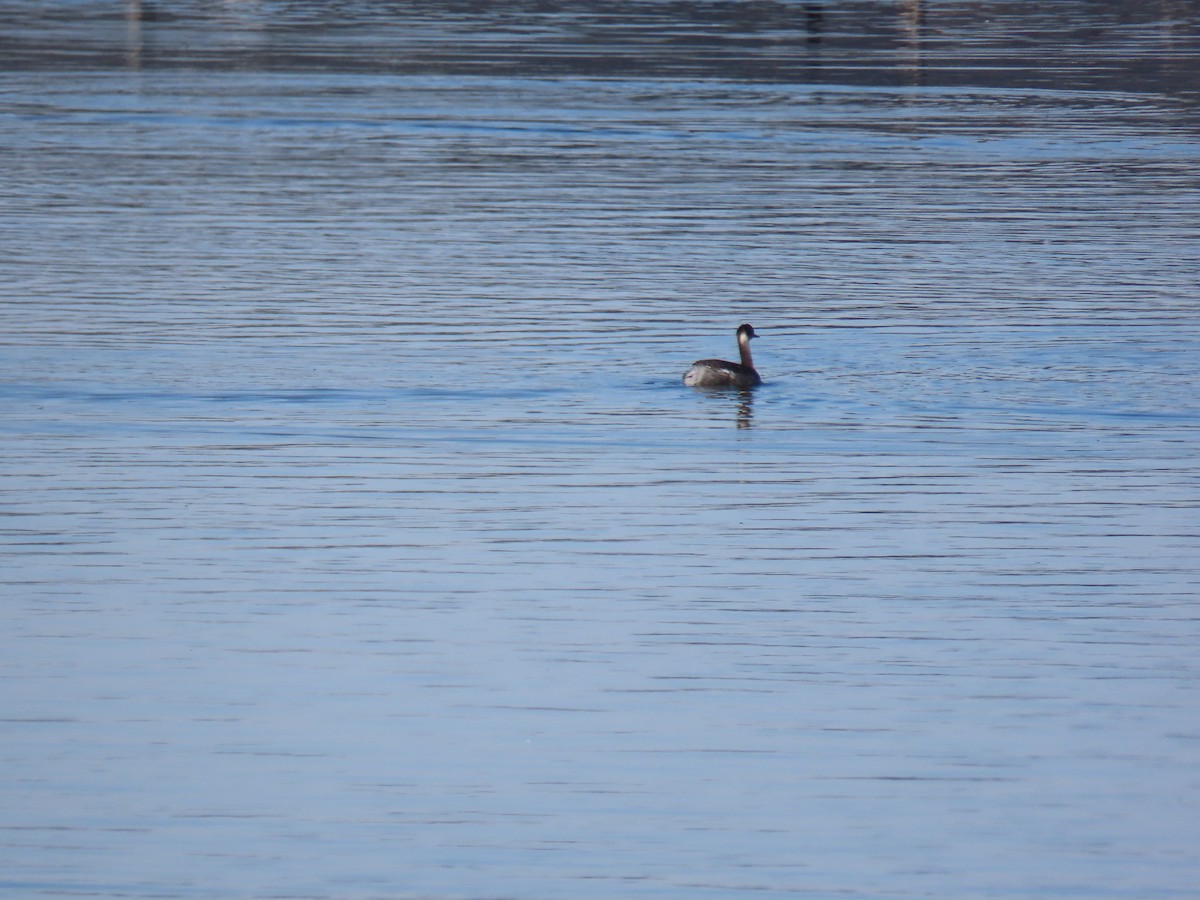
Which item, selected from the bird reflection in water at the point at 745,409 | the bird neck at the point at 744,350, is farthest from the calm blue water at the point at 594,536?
the bird neck at the point at 744,350

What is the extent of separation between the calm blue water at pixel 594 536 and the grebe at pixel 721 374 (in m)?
0.14

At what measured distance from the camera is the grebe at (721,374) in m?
18.4

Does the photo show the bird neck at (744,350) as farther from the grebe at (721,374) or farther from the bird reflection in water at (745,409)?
the bird reflection in water at (745,409)

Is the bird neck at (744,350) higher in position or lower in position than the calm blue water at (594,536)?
higher

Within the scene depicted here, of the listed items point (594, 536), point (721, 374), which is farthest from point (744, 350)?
point (594, 536)

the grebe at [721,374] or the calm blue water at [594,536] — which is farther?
the grebe at [721,374]

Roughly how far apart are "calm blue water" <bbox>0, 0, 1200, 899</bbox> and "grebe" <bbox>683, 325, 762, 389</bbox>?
0.46 feet

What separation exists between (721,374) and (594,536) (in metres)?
4.13

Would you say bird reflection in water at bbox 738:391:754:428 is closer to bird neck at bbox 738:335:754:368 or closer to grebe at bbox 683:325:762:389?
grebe at bbox 683:325:762:389

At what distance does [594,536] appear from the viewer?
1459 cm

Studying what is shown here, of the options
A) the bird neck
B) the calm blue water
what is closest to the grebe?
the bird neck

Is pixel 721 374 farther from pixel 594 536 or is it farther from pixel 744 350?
pixel 594 536

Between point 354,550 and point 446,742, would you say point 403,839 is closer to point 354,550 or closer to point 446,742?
point 446,742

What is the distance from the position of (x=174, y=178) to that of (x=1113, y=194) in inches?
504
